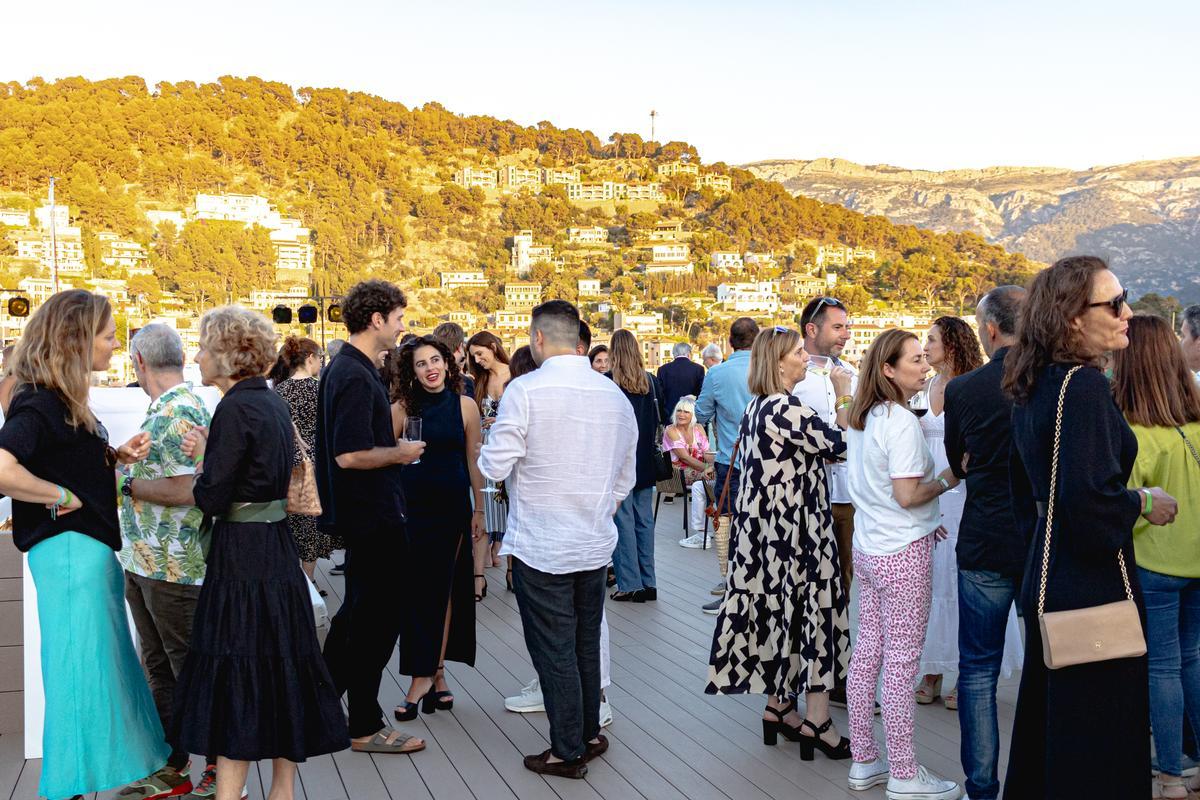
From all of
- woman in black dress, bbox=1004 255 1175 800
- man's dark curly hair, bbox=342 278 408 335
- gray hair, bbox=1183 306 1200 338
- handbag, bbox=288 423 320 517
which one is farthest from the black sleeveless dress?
gray hair, bbox=1183 306 1200 338

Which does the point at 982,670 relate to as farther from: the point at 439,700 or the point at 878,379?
the point at 439,700

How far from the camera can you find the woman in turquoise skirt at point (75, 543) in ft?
8.05

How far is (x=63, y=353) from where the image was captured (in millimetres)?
2467

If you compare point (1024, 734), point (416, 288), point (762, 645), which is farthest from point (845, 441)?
point (416, 288)

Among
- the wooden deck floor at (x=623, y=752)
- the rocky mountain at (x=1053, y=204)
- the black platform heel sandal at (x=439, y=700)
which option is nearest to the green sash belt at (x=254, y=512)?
the wooden deck floor at (x=623, y=752)

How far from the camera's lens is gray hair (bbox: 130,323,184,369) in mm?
2750

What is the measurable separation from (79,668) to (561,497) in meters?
1.38

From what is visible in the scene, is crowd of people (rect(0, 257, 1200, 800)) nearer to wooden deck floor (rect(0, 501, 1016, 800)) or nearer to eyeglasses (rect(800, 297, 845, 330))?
wooden deck floor (rect(0, 501, 1016, 800))

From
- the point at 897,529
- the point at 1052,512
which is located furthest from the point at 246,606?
the point at 1052,512

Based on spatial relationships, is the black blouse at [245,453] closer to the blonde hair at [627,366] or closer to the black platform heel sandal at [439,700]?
the black platform heel sandal at [439,700]

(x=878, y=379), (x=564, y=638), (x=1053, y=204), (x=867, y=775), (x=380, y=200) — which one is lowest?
(x=867, y=775)

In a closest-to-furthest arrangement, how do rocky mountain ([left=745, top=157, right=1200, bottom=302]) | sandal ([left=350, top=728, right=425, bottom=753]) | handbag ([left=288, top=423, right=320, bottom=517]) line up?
handbag ([left=288, top=423, right=320, bottom=517]) < sandal ([left=350, top=728, right=425, bottom=753]) < rocky mountain ([left=745, top=157, right=1200, bottom=302])

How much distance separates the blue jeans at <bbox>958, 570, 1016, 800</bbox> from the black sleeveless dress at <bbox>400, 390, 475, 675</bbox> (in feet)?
6.08

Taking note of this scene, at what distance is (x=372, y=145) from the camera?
134m
